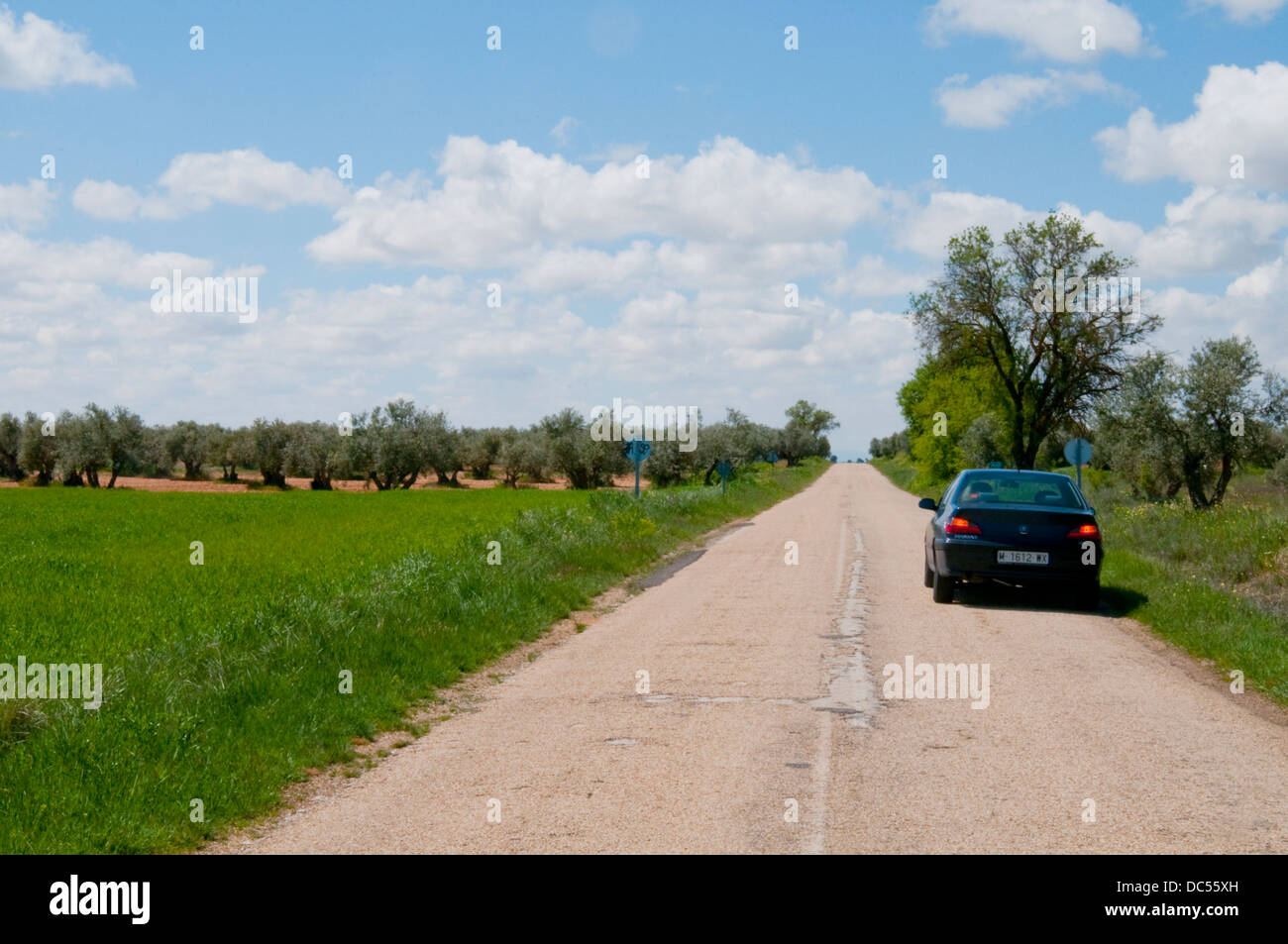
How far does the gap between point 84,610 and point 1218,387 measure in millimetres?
29511

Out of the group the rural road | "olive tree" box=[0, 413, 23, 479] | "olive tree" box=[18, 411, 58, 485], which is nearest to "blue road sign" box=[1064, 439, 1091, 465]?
the rural road

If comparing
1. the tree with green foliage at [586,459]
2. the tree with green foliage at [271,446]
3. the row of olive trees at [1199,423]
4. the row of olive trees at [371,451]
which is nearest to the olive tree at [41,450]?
the row of olive trees at [371,451]

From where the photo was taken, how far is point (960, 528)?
13195 mm

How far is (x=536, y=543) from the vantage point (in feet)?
60.1

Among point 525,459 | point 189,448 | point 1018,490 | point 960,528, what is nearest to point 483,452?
point 525,459

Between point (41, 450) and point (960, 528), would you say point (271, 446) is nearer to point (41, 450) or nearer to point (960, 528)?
point (41, 450)

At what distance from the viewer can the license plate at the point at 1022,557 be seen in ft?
42.3

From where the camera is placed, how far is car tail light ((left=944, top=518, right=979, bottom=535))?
43.1 feet

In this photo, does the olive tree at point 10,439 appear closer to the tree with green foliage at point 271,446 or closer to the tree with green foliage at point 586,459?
the tree with green foliage at point 271,446

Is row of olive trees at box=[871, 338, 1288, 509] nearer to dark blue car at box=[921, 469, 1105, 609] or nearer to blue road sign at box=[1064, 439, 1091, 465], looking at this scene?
blue road sign at box=[1064, 439, 1091, 465]

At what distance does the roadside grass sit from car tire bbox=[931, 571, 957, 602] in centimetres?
219
